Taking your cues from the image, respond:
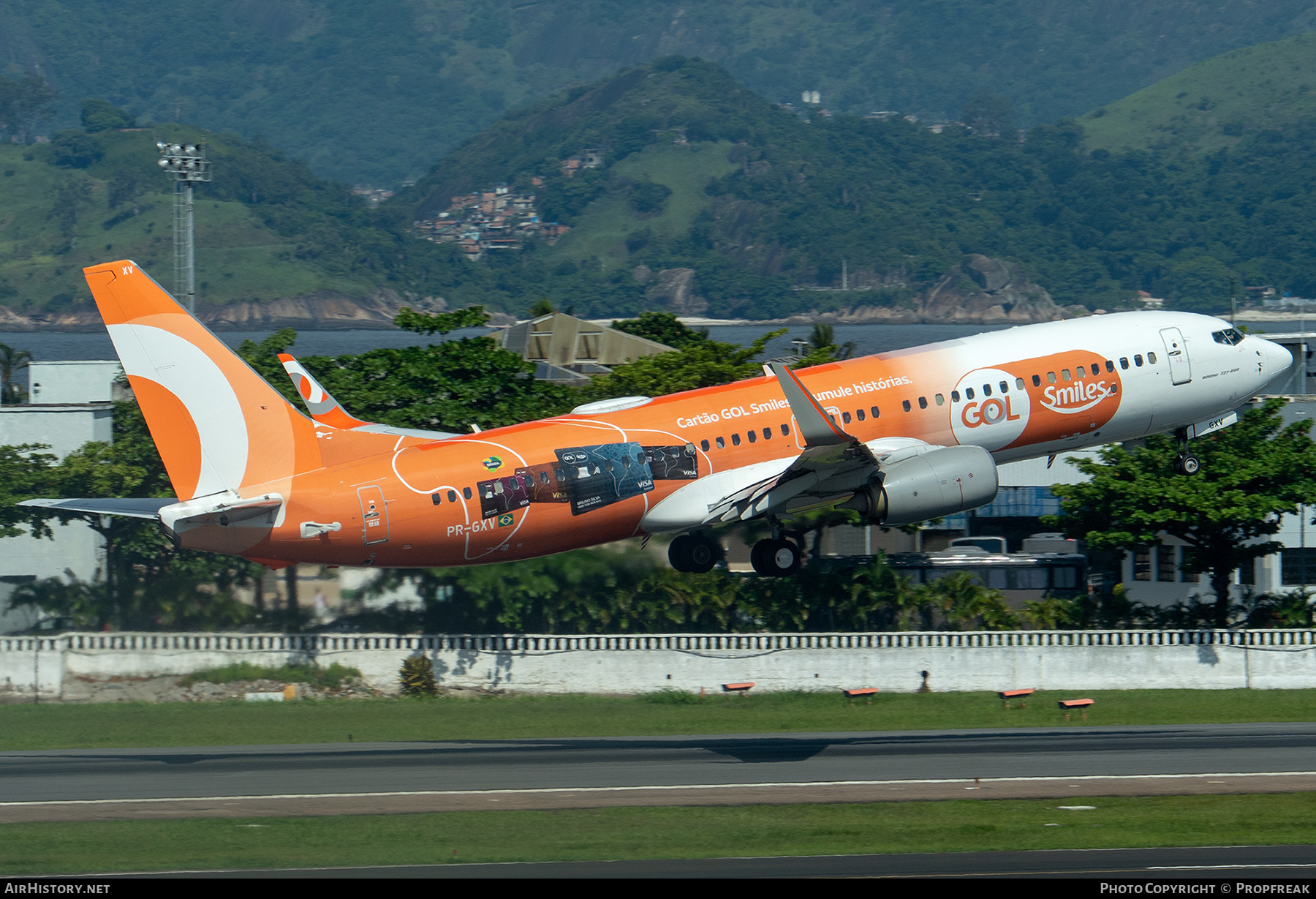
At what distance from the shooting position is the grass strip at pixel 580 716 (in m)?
52.2

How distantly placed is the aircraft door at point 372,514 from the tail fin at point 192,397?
1.77m

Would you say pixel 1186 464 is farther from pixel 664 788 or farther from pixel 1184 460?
pixel 664 788

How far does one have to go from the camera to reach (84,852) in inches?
1341

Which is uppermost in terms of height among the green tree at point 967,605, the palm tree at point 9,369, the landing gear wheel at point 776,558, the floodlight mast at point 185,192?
the floodlight mast at point 185,192

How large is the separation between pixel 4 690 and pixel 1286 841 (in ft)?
153

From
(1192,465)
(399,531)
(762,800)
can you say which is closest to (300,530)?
(399,531)

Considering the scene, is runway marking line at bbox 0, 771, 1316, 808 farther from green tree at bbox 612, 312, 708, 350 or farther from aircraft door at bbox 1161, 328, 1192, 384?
green tree at bbox 612, 312, 708, 350

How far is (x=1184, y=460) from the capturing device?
50.3 metres

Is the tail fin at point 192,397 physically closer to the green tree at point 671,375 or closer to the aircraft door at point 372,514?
the aircraft door at point 372,514

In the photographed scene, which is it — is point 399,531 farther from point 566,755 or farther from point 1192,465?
point 1192,465

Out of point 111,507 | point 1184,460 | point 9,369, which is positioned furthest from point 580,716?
point 9,369

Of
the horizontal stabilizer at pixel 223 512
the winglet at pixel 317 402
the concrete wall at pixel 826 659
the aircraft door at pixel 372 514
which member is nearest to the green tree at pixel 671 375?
the concrete wall at pixel 826 659

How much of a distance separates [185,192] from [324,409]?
54.3 metres

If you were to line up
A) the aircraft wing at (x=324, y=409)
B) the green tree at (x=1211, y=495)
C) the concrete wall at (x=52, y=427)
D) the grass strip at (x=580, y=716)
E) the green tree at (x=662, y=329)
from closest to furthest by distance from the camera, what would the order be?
the aircraft wing at (x=324, y=409), the grass strip at (x=580, y=716), the green tree at (x=1211, y=495), the concrete wall at (x=52, y=427), the green tree at (x=662, y=329)
